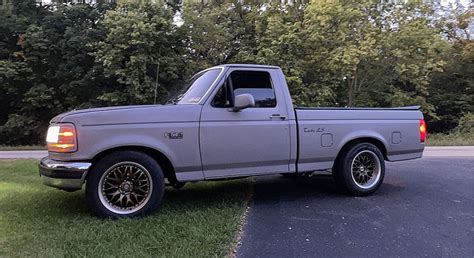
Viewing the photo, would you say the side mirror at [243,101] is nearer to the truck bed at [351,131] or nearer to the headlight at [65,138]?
the truck bed at [351,131]

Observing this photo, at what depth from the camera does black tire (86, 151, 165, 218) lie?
459 centimetres

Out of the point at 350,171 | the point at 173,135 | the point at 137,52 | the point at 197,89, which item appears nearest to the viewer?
the point at 173,135

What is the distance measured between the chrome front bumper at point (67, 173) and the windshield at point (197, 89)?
56.0 inches

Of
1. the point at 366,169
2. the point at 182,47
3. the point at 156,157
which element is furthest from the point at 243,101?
the point at 182,47

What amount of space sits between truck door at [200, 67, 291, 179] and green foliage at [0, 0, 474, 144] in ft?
39.4

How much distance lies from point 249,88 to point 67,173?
2.43m

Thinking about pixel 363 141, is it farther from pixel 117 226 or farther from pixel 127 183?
pixel 117 226

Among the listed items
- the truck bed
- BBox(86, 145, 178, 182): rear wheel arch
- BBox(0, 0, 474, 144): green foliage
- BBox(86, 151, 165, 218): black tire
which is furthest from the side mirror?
BBox(0, 0, 474, 144): green foliage

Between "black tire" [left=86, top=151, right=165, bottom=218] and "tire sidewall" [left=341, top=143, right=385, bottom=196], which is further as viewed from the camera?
"tire sidewall" [left=341, top=143, right=385, bottom=196]

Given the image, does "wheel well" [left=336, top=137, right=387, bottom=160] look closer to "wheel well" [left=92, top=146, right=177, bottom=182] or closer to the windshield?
the windshield

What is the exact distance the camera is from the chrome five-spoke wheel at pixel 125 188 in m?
4.67

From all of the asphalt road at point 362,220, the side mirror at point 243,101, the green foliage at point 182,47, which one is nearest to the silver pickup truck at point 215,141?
the side mirror at point 243,101

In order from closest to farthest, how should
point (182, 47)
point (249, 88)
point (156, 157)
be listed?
1. point (156, 157)
2. point (249, 88)
3. point (182, 47)

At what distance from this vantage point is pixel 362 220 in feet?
15.4
